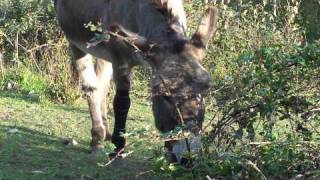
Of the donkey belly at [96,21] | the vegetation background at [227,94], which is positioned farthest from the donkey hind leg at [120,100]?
the vegetation background at [227,94]

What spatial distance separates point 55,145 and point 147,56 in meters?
2.24

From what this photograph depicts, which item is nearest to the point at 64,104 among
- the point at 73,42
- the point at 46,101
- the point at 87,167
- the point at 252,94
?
the point at 46,101

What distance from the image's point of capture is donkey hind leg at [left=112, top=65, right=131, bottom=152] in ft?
19.5

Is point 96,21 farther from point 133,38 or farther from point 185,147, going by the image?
point 185,147

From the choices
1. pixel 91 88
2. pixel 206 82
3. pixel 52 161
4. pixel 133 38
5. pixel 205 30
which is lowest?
pixel 52 161

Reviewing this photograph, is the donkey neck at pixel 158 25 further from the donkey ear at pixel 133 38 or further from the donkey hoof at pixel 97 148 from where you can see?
the donkey hoof at pixel 97 148

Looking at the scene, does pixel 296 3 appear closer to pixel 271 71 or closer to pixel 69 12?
pixel 69 12

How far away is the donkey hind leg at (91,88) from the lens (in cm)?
705

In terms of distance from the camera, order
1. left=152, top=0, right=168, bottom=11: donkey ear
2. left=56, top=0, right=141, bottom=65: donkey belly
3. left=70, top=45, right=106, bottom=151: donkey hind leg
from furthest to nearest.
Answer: left=70, top=45, right=106, bottom=151: donkey hind leg, left=56, top=0, right=141, bottom=65: donkey belly, left=152, top=0, right=168, bottom=11: donkey ear

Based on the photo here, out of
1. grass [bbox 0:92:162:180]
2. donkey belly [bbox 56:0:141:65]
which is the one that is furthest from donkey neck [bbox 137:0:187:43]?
grass [bbox 0:92:162:180]

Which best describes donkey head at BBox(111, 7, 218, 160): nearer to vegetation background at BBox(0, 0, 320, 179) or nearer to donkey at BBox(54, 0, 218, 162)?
donkey at BBox(54, 0, 218, 162)

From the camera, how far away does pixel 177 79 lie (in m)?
4.66

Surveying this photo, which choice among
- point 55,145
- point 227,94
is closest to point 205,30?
point 227,94

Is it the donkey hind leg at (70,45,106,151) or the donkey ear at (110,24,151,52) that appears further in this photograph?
the donkey hind leg at (70,45,106,151)
